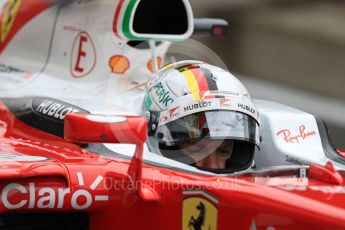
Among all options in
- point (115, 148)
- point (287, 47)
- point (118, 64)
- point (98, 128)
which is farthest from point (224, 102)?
point (287, 47)

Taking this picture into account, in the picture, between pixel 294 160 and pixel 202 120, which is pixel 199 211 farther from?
pixel 294 160

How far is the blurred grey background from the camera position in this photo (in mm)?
7086

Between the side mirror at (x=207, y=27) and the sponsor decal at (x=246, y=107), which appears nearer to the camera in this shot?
the sponsor decal at (x=246, y=107)

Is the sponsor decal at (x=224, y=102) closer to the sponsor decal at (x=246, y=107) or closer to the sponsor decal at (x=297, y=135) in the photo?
the sponsor decal at (x=246, y=107)

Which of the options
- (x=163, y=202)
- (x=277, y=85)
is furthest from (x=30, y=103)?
(x=277, y=85)

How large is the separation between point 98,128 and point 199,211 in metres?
0.38

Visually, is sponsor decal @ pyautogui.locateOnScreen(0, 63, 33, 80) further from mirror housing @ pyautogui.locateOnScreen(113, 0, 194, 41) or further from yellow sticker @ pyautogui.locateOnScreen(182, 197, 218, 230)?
yellow sticker @ pyautogui.locateOnScreen(182, 197, 218, 230)

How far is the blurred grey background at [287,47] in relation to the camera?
709 cm

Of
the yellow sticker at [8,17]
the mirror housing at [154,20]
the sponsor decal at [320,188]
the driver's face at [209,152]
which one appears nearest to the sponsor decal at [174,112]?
the driver's face at [209,152]

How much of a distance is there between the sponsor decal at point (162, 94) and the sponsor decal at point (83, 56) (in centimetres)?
107

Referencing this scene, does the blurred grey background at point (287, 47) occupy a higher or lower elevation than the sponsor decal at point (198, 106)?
higher

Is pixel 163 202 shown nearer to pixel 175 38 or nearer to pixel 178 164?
pixel 178 164

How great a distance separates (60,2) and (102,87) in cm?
50

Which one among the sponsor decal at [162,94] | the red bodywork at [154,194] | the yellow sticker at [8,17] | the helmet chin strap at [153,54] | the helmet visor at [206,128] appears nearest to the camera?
the red bodywork at [154,194]
